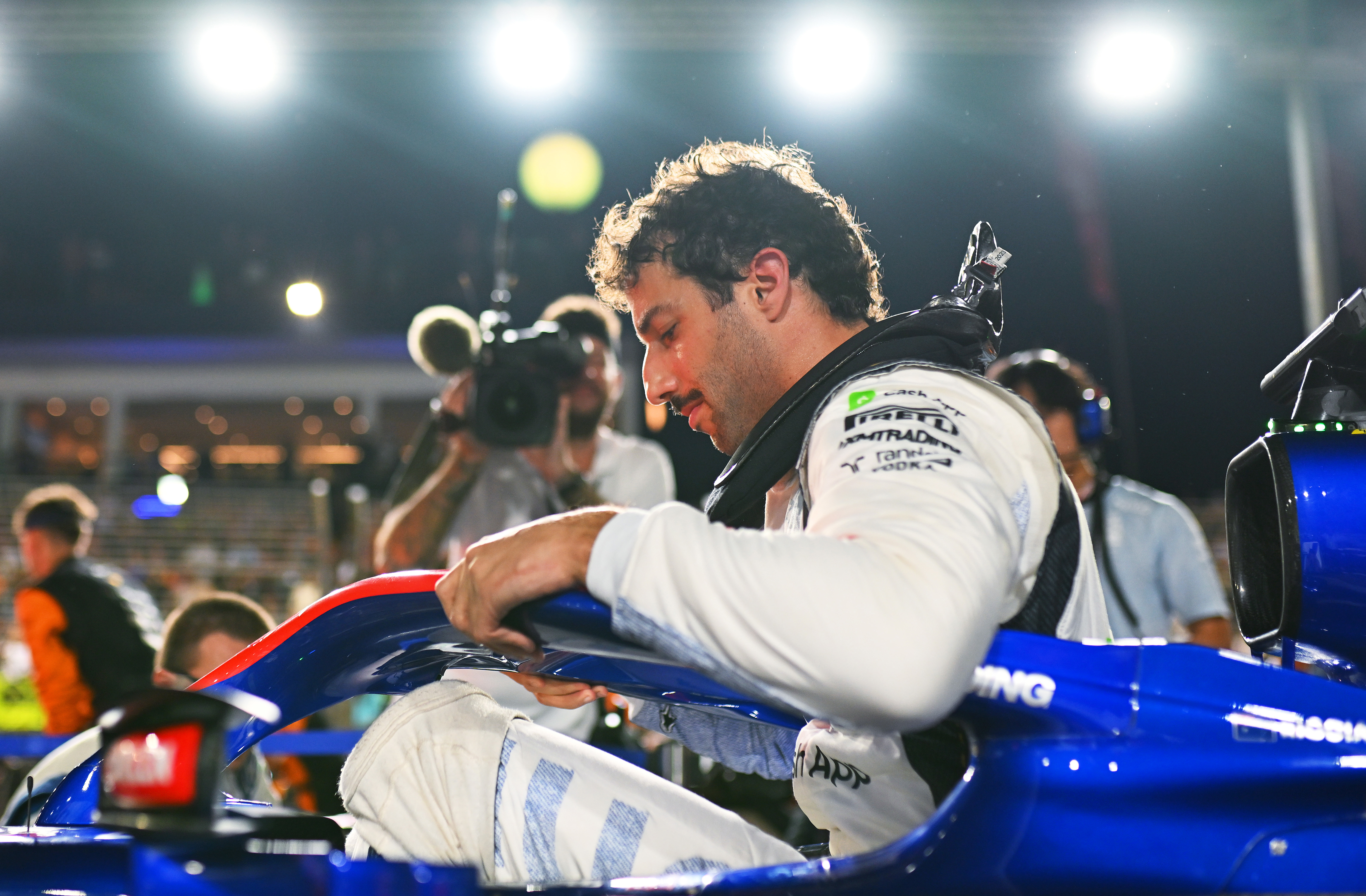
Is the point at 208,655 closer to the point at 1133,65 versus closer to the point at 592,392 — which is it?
the point at 592,392

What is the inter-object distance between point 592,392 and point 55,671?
2.36 m

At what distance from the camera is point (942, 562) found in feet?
2.69

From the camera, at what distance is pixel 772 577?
0.82m

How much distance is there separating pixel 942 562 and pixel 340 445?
18.2 meters

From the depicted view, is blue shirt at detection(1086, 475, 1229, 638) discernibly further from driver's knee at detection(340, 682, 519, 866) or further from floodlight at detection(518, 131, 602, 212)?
floodlight at detection(518, 131, 602, 212)

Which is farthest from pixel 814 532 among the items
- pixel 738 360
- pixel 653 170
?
pixel 653 170

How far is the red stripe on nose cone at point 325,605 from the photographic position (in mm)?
1112

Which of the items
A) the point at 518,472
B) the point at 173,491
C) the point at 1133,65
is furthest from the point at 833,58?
the point at 173,491

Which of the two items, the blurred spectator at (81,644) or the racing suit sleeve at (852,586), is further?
the blurred spectator at (81,644)

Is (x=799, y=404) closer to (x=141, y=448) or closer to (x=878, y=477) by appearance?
(x=878, y=477)

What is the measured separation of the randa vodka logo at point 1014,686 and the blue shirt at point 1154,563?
7.97 ft

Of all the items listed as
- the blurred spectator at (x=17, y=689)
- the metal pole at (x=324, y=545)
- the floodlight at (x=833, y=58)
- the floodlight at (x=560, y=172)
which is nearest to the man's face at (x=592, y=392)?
the floodlight at (x=833, y=58)

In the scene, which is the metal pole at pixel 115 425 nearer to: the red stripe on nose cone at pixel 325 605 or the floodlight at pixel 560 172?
the floodlight at pixel 560 172

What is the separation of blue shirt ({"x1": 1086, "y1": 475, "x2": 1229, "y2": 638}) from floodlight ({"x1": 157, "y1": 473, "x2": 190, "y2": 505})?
40.2ft
